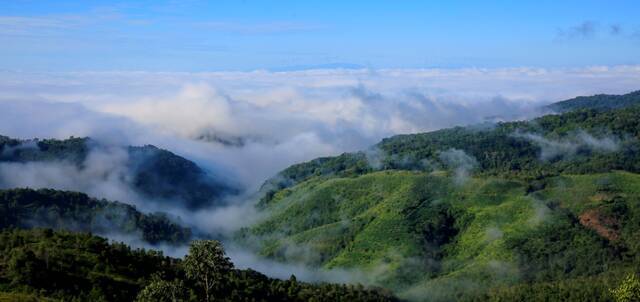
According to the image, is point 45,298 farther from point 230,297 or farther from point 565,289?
point 565,289

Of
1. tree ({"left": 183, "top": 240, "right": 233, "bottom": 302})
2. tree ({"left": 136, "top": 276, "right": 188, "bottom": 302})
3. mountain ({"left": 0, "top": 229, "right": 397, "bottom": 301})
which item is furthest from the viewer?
mountain ({"left": 0, "top": 229, "right": 397, "bottom": 301})

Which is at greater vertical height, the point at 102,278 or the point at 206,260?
the point at 206,260

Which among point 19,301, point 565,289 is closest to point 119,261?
point 19,301

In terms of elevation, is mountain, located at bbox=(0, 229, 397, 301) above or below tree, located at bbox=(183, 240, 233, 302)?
below

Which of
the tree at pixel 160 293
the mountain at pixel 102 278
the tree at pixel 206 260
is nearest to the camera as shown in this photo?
the tree at pixel 160 293

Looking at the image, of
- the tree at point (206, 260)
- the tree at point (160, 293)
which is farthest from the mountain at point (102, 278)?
the tree at point (206, 260)

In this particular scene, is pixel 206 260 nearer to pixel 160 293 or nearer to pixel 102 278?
pixel 160 293

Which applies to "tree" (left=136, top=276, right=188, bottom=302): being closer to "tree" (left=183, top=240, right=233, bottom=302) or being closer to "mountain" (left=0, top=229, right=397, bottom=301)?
"mountain" (left=0, top=229, right=397, bottom=301)

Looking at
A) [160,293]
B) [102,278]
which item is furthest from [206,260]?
[102,278]

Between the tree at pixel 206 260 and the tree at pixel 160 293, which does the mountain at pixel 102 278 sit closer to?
the tree at pixel 160 293

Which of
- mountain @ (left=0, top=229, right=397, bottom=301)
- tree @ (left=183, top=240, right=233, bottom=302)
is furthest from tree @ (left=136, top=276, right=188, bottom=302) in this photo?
tree @ (left=183, top=240, right=233, bottom=302)
